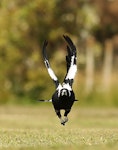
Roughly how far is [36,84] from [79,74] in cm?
276

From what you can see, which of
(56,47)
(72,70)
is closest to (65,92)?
(72,70)

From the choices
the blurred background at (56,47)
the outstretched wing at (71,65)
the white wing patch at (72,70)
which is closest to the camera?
the outstretched wing at (71,65)

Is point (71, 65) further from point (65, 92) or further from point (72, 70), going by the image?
point (65, 92)

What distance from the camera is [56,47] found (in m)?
37.8

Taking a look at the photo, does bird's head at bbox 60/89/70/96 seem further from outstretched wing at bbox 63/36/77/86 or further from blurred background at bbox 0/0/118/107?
blurred background at bbox 0/0/118/107

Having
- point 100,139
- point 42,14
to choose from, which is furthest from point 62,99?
point 42,14

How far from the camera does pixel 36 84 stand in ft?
118

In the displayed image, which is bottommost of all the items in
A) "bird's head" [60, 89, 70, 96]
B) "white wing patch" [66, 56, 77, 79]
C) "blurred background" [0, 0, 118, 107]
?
"bird's head" [60, 89, 70, 96]

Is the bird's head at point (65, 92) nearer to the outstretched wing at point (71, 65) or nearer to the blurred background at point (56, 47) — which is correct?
the outstretched wing at point (71, 65)

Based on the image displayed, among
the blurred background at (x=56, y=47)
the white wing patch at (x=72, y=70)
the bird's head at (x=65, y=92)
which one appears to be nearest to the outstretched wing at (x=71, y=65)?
the white wing patch at (x=72, y=70)

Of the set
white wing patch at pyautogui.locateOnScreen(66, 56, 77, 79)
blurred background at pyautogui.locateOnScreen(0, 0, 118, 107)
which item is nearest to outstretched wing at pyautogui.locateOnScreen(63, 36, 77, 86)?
white wing patch at pyautogui.locateOnScreen(66, 56, 77, 79)

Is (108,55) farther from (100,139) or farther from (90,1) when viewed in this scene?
(100,139)

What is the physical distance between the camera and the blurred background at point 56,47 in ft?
116

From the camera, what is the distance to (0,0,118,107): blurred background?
3550 cm
